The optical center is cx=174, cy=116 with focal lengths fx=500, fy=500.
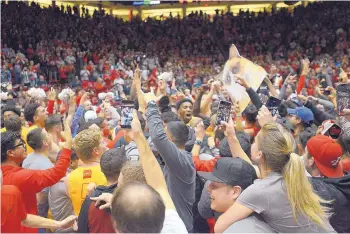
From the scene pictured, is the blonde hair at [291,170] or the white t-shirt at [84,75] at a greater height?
the blonde hair at [291,170]

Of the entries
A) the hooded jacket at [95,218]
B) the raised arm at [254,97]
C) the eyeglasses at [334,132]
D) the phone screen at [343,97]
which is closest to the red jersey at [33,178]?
the hooded jacket at [95,218]

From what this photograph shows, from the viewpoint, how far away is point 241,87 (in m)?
4.92

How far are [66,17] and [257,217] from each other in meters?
21.3

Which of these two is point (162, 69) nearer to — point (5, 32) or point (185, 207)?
point (5, 32)

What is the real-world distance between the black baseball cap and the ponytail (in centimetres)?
25

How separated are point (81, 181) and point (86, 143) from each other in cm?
27

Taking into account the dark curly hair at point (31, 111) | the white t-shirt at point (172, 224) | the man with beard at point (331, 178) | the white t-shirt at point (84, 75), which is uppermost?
the white t-shirt at point (172, 224)

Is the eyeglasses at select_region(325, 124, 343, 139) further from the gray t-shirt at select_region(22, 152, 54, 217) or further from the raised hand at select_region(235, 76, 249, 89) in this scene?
the gray t-shirt at select_region(22, 152, 54, 217)

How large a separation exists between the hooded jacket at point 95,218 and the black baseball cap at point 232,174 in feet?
1.96

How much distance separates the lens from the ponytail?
6.89 ft

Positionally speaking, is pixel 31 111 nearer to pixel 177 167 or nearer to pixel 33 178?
pixel 33 178

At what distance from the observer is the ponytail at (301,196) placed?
2100 millimetres

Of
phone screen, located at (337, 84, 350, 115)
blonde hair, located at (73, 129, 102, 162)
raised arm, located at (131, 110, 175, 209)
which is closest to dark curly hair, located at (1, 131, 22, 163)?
blonde hair, located at (73, 129, 102, 162)

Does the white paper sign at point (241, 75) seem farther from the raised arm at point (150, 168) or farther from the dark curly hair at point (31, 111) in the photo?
the raised arm at point (150, 168)
